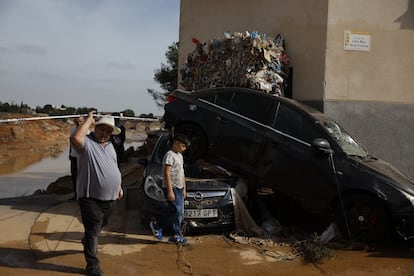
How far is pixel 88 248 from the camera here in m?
4.62

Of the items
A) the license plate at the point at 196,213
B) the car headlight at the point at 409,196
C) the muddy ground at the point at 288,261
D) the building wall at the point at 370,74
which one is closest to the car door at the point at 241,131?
the license plate at the point at 196,213

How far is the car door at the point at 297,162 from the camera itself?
237 inches

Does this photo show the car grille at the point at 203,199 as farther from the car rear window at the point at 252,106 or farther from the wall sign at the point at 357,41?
the wall sign at the point at 357,41

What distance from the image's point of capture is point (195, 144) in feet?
23.1

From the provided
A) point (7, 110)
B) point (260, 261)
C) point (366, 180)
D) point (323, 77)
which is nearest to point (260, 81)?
point (323, 77)

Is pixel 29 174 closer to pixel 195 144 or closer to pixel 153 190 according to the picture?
pixel 195 144

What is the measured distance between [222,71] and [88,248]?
17.9 feet

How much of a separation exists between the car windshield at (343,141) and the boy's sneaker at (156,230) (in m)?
2.78

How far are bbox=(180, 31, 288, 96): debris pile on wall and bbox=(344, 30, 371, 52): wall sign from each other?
1.34m

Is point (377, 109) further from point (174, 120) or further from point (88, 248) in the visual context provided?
point (88, 248)

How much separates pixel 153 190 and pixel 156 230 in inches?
21.6

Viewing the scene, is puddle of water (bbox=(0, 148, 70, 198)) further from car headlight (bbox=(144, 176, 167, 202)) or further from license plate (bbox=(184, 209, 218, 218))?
license plate (bbox=(184, 209, 218, 218))

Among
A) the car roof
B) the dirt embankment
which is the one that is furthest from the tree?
the car roof

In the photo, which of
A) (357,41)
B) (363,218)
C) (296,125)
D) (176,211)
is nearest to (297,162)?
(296,125)
